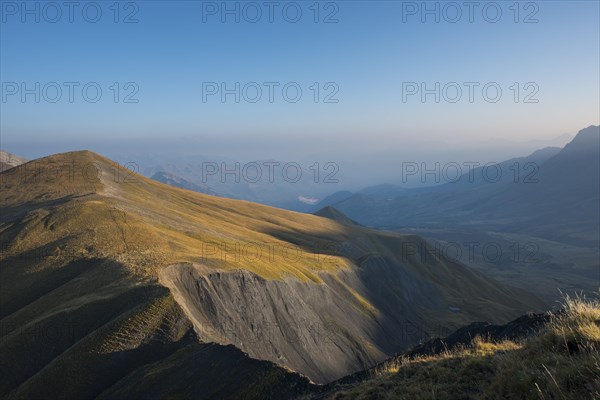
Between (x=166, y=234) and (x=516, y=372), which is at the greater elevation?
(x=516, y=372)

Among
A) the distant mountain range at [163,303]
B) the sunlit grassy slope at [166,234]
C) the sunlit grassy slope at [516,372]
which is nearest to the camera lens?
the sunlit grassy slope at [516,372]

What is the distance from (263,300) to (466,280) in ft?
382

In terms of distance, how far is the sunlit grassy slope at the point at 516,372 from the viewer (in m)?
9.66

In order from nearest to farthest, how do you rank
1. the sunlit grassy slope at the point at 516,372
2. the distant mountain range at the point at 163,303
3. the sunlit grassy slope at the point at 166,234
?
the sunlit grassy slope at the point at 516,372 < the distant mountain range at the point at 163,303 < the sunlit grassy slope at the point at 166,234

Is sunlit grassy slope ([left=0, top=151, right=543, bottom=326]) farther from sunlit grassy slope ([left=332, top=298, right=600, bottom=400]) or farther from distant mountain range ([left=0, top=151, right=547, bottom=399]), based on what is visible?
sunlit grassy slope ([left=332, top=298, right=600, bottom=400])

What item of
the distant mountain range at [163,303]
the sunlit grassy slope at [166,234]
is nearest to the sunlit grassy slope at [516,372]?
the distant mountain range at [163,303]

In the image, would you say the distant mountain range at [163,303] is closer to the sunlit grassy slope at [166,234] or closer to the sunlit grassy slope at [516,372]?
the sunlit grassy slope at [166,234]

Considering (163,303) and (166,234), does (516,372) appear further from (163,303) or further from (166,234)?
(166,234)

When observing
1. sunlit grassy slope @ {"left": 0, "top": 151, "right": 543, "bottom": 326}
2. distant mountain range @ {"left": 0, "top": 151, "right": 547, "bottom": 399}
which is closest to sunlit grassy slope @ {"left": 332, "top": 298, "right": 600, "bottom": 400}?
distant mountain range @ {"left": 0, "top": 151, "right": 547, "bottom": 399}

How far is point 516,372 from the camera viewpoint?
1101 cm

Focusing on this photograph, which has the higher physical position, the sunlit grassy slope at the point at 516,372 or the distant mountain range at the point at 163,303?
the sunlit grassy slope at the point at 516,372

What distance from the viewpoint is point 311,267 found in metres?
84.9

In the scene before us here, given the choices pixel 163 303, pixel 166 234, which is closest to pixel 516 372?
pixel 163 303

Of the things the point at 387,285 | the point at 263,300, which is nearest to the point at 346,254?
the point at 387,285
